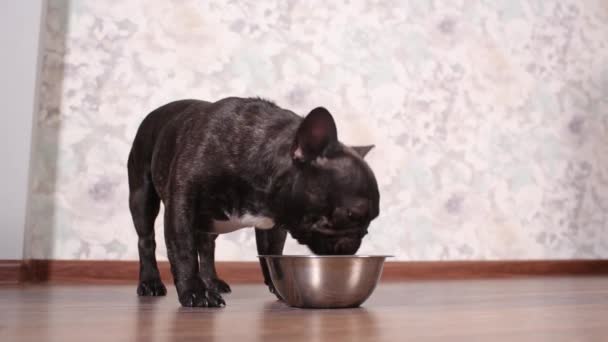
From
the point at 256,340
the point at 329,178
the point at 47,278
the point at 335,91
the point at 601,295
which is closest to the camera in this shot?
the point at 256,340

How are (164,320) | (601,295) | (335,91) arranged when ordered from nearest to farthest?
(164,320) < (601,295) < (335,91)

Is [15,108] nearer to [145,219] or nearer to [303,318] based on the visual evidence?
[145,219]

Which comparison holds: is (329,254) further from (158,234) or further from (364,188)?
(158,234)

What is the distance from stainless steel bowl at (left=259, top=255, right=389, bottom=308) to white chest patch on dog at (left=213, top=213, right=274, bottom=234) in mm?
124

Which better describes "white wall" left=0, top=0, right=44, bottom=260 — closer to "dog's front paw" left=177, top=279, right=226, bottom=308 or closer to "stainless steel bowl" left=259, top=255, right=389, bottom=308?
"dog's front paw" left=177, top=279, right=226, bottom=308

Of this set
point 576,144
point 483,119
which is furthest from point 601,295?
point 576,144

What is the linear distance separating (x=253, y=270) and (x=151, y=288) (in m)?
0.99

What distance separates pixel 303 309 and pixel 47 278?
158cm

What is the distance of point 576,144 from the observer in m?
4.18

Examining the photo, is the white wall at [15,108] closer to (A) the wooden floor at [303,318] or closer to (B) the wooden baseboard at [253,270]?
(B) the wooden baseboard at [253,270]

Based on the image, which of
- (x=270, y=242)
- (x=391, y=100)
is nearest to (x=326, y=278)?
(x=270, y=242)

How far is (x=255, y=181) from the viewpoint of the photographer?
75.2 inches

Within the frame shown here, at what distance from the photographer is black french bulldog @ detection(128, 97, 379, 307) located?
1774 mm

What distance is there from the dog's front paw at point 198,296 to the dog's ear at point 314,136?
0.42 metres
